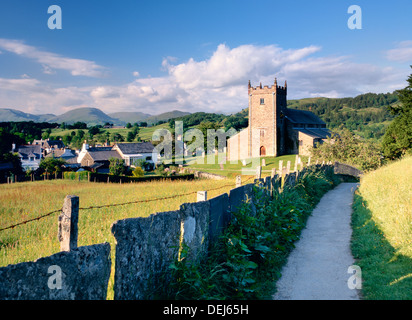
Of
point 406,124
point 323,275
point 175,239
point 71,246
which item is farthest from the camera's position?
point 406,124

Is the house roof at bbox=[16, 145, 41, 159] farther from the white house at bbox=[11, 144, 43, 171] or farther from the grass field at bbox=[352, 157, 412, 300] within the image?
the grass field at bbox=[352, 157, 412, 300]

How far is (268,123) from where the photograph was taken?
6338 cm

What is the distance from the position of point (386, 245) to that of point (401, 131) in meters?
36.9

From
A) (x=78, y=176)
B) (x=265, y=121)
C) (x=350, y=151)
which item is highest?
(x=265, y=121)

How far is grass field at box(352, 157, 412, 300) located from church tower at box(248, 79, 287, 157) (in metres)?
52.5

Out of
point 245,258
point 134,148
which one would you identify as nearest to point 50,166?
point 134,148

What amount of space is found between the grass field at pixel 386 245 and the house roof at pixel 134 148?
Answer: 64.3 m

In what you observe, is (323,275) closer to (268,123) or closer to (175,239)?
(175,239)

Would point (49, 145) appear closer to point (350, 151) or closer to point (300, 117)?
point (300, 117)

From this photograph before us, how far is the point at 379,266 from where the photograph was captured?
21.2 ft

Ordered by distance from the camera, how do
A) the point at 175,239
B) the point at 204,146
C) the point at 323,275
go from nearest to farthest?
the point at 175,239, the point at 323,275, the point at 204,146

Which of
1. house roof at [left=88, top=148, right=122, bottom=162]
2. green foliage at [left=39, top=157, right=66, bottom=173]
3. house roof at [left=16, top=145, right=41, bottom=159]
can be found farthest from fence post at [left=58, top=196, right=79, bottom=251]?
house roof at [left=16, top=145, right=41, bottom=159]
